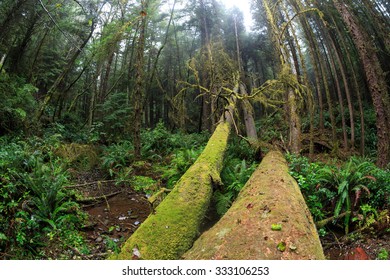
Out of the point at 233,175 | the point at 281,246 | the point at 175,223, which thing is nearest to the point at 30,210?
the point at 175,223

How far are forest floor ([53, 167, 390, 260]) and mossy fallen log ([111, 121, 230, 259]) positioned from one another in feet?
1.11

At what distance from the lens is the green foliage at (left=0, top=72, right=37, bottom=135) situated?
8719mm

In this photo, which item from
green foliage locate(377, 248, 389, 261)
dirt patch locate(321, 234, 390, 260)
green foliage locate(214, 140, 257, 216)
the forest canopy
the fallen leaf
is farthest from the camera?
green foliage locate(214, 140, 257, 216)

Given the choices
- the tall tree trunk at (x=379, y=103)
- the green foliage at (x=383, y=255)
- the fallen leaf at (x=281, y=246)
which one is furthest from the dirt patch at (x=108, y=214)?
the tall tree trunk at (x=379, y=103)

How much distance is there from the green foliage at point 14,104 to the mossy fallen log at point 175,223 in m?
7.42

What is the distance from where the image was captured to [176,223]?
10.8 feet

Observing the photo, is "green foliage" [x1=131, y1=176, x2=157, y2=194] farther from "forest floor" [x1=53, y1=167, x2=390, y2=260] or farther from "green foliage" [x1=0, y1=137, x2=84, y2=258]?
"green foliage" [x1=0, y1=137, x2=84, y2=258]

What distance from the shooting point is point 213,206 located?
5215 mm

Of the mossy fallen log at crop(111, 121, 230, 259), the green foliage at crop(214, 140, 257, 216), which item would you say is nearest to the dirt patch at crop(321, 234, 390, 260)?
the green foliage at crop(214, 140, 257, 216)

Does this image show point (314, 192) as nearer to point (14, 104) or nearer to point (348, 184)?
point (348, 184)

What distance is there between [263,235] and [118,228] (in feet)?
11.1

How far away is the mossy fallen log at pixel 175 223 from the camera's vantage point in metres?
2.87
